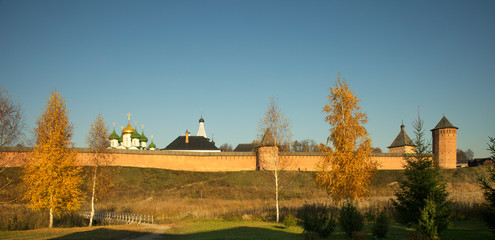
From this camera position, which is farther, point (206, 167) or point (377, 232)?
point (206, 167)

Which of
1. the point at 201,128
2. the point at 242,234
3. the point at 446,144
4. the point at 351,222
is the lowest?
the point at 242,234

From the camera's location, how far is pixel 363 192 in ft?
62.2

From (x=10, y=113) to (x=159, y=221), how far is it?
11.1 meters

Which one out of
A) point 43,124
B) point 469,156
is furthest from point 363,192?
point 469,156

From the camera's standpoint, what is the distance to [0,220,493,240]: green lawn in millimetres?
13812

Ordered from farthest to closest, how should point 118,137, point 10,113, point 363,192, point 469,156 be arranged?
1. point 469,156
2. point 118,137
3. point 10,113
4. point 363,192

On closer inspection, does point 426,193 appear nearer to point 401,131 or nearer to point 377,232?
point 377,232

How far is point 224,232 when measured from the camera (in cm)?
1573

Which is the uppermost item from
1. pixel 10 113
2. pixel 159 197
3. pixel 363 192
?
pixel 10 113

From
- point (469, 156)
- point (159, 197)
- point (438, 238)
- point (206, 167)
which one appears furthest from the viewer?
point (469, 156)

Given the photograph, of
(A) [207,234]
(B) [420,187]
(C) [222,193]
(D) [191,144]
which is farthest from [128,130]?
(B) [420,187]

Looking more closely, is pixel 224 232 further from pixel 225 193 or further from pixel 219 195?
pixel 225 193

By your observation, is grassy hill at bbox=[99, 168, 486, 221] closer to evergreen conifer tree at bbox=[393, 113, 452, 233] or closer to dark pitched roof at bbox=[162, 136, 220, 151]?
evergreen conifer tree at bbox=[393, 113, 452, 233]

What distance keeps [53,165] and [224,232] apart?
10.5 metres
